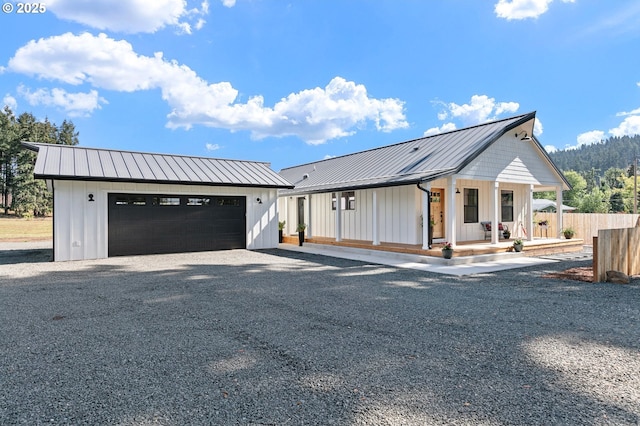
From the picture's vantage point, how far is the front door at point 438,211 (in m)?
13.7

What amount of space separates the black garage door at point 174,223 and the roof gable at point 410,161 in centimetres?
396

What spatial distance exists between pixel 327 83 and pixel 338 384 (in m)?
23.8

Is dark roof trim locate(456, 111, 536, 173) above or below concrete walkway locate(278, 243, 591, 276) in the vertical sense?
above

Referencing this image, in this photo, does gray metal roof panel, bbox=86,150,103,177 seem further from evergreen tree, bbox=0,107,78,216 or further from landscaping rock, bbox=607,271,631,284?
evergreen tree, bbox=0,107,78,216

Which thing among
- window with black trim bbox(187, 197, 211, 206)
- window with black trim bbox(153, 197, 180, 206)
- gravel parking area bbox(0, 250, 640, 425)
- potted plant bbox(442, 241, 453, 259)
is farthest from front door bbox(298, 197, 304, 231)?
gravel parking area bbox(0, 250, 640, 425)

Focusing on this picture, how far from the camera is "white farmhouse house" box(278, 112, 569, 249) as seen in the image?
1226 cm

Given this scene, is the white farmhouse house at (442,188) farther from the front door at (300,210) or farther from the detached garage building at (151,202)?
the detached garage building at (151,202)

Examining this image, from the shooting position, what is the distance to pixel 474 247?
38.9 ft

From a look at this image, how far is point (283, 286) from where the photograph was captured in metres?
7.45

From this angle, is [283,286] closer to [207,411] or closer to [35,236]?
[207,411]

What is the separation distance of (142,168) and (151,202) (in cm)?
139

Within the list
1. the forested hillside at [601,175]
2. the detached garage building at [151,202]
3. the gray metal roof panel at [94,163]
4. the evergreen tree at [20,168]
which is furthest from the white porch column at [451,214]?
the evergreen tree at [20,168]

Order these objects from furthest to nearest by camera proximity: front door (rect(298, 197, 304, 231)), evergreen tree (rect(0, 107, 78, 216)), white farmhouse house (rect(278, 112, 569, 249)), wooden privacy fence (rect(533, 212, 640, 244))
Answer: evergreen tree (rect(0, 107, 78, 216)) < front door (rect(298, 197, 304, 231)) < wooden privacy fence (rect(533, 212, 640, 244)) < white farmhouse house (rect(278, 112, 569, 249))

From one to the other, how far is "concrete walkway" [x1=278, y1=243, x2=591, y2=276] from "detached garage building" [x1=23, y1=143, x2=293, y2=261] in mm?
3840
